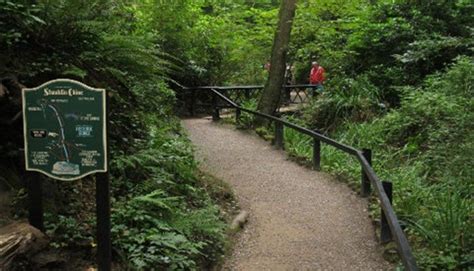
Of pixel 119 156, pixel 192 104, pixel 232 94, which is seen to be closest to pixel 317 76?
pixel 232 94

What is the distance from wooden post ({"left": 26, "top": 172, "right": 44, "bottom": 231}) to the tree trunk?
33.5 ft

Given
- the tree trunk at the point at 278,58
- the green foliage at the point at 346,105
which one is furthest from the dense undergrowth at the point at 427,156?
the tree trunk at the point at 278,58

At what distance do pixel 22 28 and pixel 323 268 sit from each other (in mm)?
4197

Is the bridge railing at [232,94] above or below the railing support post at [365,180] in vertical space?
above

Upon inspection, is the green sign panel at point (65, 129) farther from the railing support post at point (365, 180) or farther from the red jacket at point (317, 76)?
the red jacket at point (317, 76)

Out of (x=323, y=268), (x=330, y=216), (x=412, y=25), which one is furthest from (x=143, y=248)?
(x=412, y=25)

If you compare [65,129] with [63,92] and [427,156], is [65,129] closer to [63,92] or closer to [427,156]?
[63,92]

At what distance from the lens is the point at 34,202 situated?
168 inches

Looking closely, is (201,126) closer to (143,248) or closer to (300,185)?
(300,185)

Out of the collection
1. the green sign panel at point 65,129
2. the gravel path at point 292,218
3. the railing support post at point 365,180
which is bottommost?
the gravel path at point 292,218

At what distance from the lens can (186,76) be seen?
1831cm

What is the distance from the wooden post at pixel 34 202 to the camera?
4262 mm

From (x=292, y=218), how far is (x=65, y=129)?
400 cm

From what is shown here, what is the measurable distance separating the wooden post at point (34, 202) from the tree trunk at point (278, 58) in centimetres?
1020
